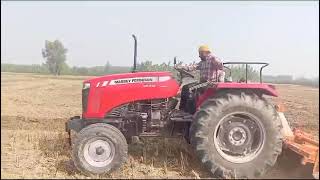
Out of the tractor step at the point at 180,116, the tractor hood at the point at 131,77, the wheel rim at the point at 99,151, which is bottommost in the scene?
the wheel rim at the point at 99,151

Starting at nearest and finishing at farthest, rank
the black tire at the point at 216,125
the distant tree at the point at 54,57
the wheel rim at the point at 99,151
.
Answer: the black tire at the point at 216,125 → the wheel rim at the point at 99,151 → the distant tree at the point at 54,57

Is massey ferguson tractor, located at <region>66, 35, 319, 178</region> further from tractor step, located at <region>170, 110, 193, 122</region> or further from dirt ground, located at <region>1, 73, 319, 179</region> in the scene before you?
dirt ground, located at <region>1, 73, 319, 179</region>

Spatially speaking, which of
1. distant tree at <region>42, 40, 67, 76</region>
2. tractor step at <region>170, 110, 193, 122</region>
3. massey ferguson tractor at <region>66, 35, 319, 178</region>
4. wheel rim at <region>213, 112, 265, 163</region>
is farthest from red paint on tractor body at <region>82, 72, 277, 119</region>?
distant tree at <region>42, 40, 67, 76</region>

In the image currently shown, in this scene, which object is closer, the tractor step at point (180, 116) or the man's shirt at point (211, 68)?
the tractor step at point (180, 116)

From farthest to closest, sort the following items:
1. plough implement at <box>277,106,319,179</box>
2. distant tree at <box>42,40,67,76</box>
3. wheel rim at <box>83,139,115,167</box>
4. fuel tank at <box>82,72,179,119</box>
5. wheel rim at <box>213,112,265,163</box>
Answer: distant tree at <box>42,40,67,76</box> < fuel tank at <box>82,72,179,119</box> < wheel rim at <box>83,139,115,167</box> < wheel rim at <box>213,112,265,163</box> < plough implement at <box>277,106,319,179</box>

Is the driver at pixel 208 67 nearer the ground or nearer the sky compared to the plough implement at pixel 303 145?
nearer the sky

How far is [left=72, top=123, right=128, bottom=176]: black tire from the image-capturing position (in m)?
6.12

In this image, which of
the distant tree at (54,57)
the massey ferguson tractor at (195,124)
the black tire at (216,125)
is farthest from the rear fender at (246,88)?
the distant tree at (54,57)

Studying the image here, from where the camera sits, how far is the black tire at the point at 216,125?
5930 mm

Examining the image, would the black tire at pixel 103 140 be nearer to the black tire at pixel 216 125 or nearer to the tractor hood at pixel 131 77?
the tractor hood at pixel 131 77

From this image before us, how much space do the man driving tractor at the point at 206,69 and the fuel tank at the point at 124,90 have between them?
0.50 m

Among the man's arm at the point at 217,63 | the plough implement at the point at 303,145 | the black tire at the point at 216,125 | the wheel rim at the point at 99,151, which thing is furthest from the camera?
the man's arm at the point at 217,63

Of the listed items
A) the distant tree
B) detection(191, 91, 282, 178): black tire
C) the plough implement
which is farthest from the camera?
the distant tree

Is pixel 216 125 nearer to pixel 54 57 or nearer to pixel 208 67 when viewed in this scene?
pixel 208 67
